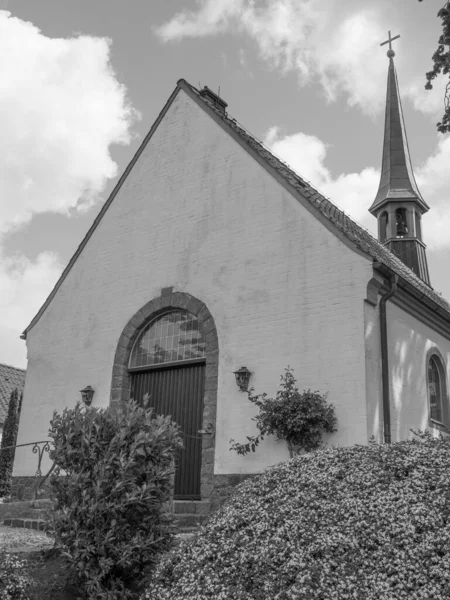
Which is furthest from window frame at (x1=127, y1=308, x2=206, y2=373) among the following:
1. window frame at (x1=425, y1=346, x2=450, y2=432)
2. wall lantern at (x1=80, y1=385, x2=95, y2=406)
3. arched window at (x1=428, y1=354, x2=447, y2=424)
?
arched window at (x1=428, y1=354, x2=447, y2=424)

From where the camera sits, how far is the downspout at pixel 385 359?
9906 millimetres

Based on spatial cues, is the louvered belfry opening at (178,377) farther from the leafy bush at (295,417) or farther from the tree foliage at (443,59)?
the tree foliage at (443,59)

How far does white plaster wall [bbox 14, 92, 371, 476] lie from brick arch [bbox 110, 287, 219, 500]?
14 centimetres

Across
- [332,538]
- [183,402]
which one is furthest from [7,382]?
[332,538]

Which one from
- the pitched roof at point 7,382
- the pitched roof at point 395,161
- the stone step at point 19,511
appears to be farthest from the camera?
the pitched roof at point 7,382

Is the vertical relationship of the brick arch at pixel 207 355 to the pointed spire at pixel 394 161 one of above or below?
below

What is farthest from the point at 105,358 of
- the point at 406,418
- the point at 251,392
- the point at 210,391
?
the point at 406,418

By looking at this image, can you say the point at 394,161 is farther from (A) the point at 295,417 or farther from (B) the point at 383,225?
(A) the point at 295,417

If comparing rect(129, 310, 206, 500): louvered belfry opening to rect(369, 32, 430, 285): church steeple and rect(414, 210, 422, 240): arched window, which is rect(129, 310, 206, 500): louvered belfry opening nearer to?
rect(369, 32, 430, 285): church steeple

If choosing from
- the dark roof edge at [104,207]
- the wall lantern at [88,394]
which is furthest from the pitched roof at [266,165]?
the wall lantern at [88,394]

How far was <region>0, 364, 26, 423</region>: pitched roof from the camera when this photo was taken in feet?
86.4

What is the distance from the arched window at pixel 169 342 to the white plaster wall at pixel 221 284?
0.49 metres

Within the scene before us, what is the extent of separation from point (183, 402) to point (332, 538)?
6.77 metres

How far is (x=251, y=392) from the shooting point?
1039 cm
